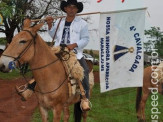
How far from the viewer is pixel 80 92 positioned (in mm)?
7059

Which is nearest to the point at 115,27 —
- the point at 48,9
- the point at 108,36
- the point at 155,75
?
the point at 108,36

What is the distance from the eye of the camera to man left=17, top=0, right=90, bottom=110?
700cm

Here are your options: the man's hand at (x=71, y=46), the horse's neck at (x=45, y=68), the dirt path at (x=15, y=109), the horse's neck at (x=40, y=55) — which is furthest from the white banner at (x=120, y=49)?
the dirt path at (x=15, y=109)

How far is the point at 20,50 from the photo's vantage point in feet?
19.3

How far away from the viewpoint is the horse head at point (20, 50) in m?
5.68

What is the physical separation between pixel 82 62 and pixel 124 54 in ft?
2.99

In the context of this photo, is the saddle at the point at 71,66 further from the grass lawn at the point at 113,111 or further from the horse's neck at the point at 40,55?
the grass lawn at the point at 113,111

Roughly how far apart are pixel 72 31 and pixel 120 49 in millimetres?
1076

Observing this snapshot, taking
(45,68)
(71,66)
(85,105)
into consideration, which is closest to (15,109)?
(85,105)

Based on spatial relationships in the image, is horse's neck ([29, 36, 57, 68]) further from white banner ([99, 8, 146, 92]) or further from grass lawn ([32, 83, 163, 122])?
grass lawn ([32, 83, 163, 122])

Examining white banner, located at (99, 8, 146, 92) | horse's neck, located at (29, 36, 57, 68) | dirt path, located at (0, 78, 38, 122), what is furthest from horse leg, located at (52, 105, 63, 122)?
dirt path, located at (0, 78, 38, 122)

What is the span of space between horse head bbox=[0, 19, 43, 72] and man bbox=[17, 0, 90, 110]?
0.92 metres

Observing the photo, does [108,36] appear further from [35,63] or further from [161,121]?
[161,121]

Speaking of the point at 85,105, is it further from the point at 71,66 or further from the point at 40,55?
the point at 40,55
